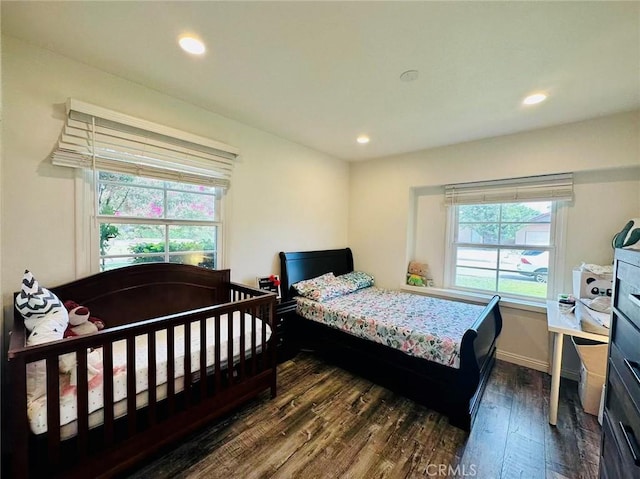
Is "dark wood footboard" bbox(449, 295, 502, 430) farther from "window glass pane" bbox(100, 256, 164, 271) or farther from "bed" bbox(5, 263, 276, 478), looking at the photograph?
"window glass pane" bbox(100, 256, 164, 271)

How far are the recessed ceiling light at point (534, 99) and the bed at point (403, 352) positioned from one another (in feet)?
5.87

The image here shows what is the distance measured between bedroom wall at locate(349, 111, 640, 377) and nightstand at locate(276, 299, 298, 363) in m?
1.61

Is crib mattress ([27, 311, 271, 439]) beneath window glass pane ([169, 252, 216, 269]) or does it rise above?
beneath

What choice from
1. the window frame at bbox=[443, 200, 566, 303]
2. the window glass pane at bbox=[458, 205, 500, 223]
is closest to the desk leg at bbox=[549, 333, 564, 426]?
the window frame at bbox=[443, 200, 566, 303]

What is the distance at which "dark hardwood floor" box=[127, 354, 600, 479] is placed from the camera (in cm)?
158

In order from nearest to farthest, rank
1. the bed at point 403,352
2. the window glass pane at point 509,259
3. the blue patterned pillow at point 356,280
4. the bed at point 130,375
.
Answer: the bed at point 130,375, the bed at point 403,352, the window glass pane at point 509,259, the blue patterned pillow at point 356,280

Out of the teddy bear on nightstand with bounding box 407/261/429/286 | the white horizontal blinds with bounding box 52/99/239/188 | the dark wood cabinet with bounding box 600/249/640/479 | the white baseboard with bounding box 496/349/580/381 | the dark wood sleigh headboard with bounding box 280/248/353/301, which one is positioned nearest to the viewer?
the dark wood cabinet with bounding box 600/249/640/479

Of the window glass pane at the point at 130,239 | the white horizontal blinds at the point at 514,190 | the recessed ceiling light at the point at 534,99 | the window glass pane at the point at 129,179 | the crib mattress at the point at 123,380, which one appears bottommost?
the crib mattress at the point at 123,380

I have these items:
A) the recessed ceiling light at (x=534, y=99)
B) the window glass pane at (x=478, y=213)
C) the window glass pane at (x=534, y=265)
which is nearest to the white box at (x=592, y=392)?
the window glass pane at (x=534, y=265)

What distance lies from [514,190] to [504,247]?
677 mm

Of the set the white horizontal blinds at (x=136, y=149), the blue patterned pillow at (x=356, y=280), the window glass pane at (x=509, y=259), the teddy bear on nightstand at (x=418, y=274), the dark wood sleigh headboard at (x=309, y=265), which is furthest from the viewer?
the teddy bear on nightstand at (x=418, y=274)

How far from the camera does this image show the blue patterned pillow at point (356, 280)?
3.57 meters

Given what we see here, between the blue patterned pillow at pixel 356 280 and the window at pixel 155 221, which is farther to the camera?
the blue patterned pillow at pixel 356 280

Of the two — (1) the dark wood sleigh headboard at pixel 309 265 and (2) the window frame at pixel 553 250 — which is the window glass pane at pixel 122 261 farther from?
(2) the window frame at pixel 553 250
